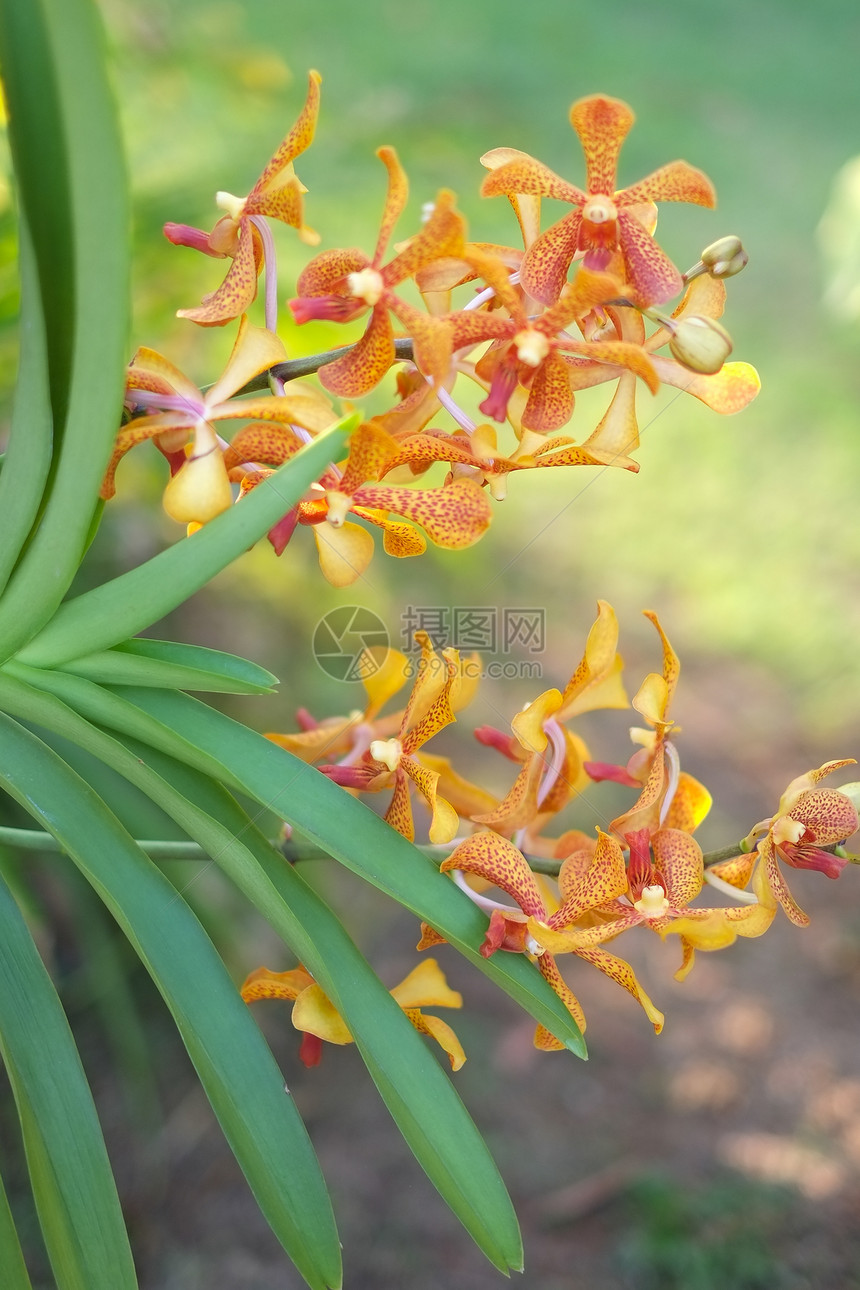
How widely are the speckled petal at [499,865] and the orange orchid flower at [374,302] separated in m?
0.26

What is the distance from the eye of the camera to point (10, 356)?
110cm

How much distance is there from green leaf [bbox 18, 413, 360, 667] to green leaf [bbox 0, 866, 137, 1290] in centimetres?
7

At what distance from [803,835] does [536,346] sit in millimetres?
328

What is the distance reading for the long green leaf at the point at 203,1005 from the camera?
0.52 m

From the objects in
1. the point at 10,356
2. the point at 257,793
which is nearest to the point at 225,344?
the point at 10,356

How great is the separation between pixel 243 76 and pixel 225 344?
0.45 metres

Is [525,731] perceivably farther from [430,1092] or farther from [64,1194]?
[64,1194]

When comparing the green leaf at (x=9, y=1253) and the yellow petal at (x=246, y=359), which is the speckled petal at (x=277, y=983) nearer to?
the green leaf at (x=9, y=1253)

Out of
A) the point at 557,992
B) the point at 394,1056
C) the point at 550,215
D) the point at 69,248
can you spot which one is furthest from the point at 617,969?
the point at 550,215

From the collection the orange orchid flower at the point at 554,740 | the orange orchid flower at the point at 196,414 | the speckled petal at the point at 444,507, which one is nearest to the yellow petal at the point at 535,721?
the orange orchid flower at the point at 554,740

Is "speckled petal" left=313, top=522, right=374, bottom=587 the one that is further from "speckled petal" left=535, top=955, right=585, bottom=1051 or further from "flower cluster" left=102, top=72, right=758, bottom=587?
"speckled petal" left=535, top=955, right=585, bottom=1051

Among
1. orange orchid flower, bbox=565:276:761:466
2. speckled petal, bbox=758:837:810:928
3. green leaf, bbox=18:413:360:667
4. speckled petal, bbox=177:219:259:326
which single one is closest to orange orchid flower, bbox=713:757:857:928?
speckled petal, bbox=758:837:810:928

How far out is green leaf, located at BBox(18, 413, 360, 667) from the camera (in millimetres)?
459

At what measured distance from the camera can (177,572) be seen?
49 cm
